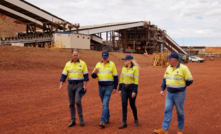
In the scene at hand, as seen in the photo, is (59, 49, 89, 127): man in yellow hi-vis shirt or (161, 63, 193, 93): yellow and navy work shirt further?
(59, 49, 89, 127): man in yellow hi-vis shirt

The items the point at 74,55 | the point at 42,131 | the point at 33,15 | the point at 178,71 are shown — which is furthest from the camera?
the point at 33,15

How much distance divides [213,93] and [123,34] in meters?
50.3

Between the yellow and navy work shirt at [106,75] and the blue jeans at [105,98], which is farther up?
the yellow and navy work shirt at [106,75]

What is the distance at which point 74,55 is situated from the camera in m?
5.55

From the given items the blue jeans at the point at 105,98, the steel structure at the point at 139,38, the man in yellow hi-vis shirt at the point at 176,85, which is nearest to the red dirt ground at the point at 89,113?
the blue jeans at the point at 105,98

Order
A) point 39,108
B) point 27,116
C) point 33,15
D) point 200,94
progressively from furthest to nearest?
point 33,15
point 200,94
point 39,108
point 27,116

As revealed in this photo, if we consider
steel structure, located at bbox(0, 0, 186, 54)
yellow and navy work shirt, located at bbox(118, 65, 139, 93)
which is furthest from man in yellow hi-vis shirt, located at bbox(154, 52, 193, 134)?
steel structure, located at bbox(0, 0, 186, 54)

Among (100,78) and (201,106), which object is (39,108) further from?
(201,106)

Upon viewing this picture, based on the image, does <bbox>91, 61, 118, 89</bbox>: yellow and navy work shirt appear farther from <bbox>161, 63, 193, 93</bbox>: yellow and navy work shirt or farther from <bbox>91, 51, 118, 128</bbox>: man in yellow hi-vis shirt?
<bbox>161, 63, 193, 93</bbox>: yellow and navy work shirt

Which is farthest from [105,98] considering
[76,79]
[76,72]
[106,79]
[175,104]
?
[175,104]

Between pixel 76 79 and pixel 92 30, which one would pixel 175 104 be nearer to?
pixel 76 79

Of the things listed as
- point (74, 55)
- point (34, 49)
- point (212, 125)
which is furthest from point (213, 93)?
point (34, 49)

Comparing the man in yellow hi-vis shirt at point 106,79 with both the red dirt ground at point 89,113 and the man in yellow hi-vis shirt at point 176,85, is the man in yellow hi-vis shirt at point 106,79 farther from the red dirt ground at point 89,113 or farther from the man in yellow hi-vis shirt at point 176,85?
the man in yellow hi-vis shirt at point 176,85

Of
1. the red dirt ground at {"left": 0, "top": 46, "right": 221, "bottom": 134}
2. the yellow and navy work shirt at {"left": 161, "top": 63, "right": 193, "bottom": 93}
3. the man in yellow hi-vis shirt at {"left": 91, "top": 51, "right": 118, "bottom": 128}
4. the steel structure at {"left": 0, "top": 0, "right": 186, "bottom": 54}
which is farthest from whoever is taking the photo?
the steel structure at {"left": 0, "top": 0, "right": 186, "bottom": 54}
